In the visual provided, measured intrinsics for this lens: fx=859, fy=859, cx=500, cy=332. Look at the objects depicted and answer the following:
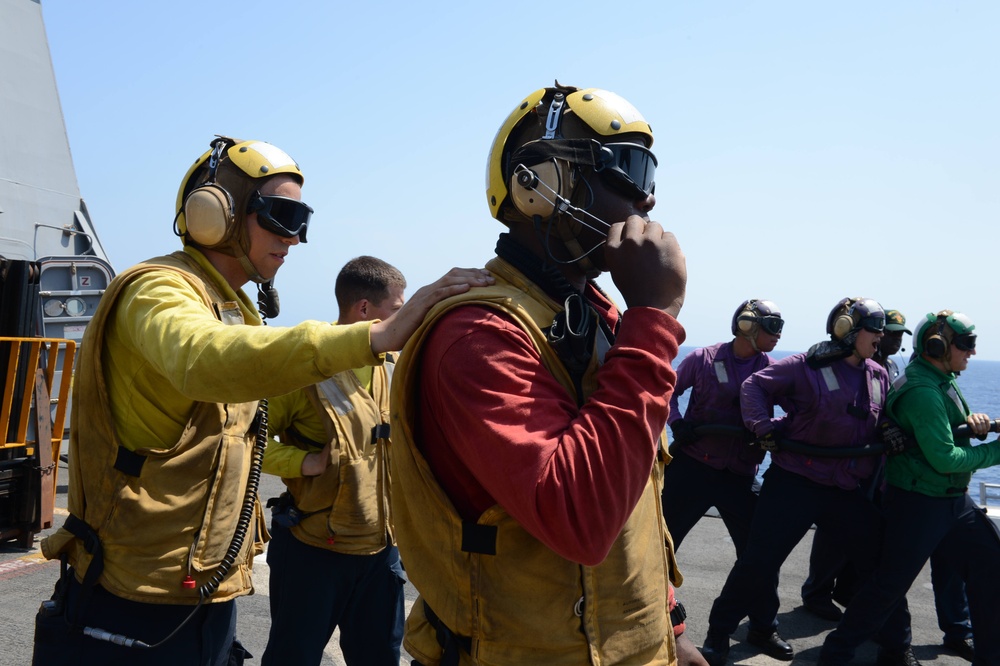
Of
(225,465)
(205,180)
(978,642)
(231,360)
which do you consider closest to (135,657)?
(225,465)

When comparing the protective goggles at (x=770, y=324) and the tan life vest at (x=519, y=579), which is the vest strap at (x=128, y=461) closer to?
the tan life vest at (x=519, y=579)

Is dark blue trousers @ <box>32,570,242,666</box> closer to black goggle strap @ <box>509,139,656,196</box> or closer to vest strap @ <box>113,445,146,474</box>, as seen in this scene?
vest strap @ <box>113,445,146,474</box>

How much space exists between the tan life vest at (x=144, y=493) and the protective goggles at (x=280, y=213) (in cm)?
39

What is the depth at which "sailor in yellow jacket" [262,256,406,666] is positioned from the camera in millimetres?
3859

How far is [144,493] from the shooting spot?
2.58 metres

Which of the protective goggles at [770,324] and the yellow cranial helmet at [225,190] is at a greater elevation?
the yellow cranial helmet at [225,190]

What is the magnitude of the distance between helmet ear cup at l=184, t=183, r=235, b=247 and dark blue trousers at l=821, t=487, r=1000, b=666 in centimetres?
471

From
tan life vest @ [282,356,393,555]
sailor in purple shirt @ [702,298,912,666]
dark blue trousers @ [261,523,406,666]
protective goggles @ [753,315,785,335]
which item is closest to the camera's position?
dark blue trousers @ [261,523,406,666]

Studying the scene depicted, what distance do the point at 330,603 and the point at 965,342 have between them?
14.7 feet

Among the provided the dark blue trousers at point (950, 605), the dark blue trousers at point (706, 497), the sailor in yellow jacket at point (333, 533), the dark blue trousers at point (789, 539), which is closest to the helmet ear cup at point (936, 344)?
the dark blue trousers at point (789, 539)

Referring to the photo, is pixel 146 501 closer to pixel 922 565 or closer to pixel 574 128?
pixel 574 128

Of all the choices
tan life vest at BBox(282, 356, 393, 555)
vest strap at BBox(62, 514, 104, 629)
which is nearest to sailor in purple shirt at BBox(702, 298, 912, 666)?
tan life vest at BBox(282, 356, 393, 555)

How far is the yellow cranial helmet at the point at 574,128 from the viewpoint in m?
2.11

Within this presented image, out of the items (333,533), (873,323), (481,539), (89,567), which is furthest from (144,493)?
(873,323)
